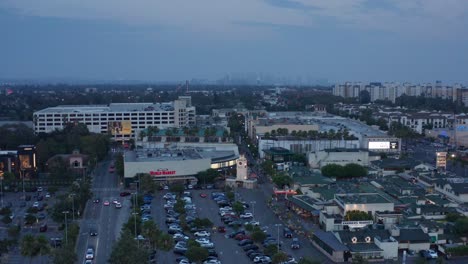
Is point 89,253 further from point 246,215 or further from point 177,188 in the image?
point 177,188

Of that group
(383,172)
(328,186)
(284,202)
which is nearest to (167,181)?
(284,202)

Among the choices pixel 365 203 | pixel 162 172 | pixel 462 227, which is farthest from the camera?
pixel 162 172

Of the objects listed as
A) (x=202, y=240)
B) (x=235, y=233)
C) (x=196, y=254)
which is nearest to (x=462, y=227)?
(x=235, y=233)

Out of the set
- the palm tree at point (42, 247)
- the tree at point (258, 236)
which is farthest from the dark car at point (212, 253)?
the palm tree at point (42, 247)

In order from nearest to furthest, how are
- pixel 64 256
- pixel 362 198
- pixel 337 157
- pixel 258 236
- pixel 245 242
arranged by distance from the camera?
1. pixel 64 256
2. pixel 258 236
3. pixel 245 242
4. pixel 362 198
5. pixel 337 157

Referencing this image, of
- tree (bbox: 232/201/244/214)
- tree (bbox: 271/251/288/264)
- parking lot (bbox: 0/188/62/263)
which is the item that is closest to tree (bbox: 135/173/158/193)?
parking lot (bbox: 0/188/62/263)

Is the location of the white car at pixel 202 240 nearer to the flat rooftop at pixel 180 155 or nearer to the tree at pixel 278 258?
the tree at pixel 278 258
